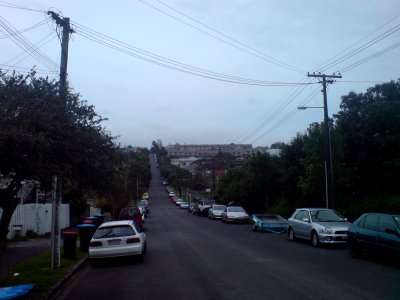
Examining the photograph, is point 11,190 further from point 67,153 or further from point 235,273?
point 235,273

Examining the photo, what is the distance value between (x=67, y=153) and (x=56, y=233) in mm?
5654

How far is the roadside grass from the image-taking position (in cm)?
1183

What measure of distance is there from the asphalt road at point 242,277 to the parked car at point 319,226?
55 cm

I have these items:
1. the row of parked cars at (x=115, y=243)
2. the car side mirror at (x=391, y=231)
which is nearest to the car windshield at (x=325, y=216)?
the car side mirror at (x=391, y=231)

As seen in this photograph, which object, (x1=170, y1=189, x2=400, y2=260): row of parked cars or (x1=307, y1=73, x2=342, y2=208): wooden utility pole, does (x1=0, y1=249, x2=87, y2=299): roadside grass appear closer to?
(x1=170, y1=189, x2=400, y2=260): row of parked cars

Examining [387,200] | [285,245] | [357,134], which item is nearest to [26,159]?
[285,245]

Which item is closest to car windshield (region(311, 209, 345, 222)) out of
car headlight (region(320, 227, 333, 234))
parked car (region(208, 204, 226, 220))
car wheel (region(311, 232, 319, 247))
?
car wheel (region(311, 232, 319, 247))

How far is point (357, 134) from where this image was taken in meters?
33.7

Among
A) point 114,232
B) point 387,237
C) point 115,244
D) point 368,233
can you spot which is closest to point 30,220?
point 114,232

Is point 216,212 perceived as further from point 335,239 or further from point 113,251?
Answer: point 113,251

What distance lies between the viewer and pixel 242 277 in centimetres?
1234

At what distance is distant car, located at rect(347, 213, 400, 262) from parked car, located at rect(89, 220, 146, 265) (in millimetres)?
6738

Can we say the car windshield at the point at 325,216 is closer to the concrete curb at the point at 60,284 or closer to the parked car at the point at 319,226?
the parked car at the point at 319,226

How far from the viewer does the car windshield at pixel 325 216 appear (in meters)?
Result: 20.8
